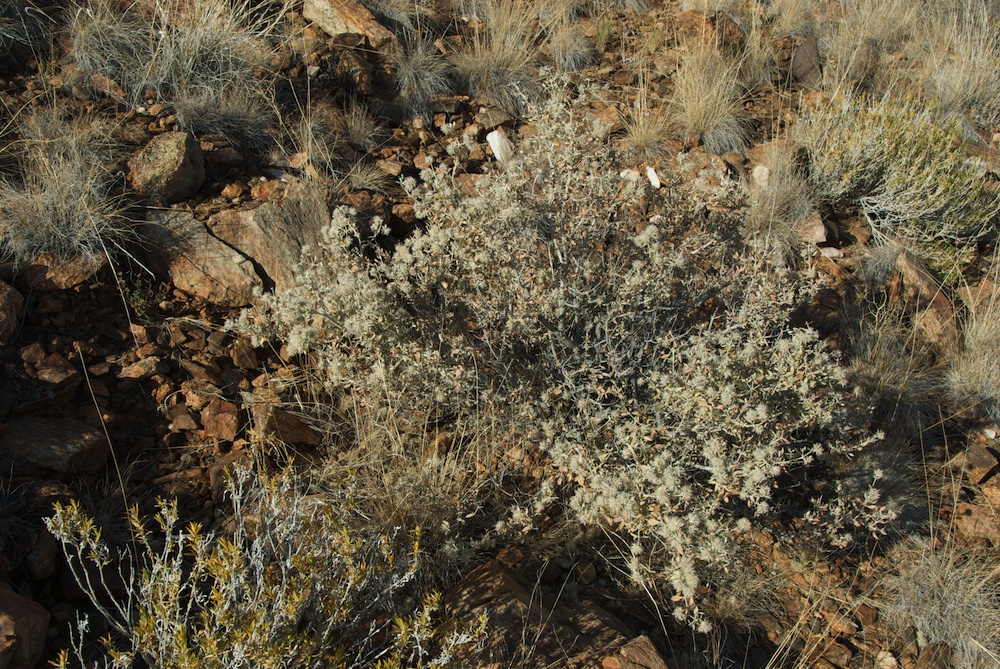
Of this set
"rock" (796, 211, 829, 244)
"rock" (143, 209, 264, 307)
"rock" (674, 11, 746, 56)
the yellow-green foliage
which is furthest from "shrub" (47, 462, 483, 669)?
"rock" (674, 11, 746, 56)

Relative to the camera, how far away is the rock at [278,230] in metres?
3.21

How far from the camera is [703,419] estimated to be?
95.0 inches

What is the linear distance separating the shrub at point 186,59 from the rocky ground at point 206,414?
0.11 m

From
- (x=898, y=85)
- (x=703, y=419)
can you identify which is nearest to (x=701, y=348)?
(x=703, y=419)

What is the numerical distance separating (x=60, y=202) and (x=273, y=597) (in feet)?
6.75

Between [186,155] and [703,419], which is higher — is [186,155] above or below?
above

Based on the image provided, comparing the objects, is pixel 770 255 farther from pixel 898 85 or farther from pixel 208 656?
pixel 898 85

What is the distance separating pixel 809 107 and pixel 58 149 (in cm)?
429

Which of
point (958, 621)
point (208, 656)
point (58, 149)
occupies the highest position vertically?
point (58, 149)

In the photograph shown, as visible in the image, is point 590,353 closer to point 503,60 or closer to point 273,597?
point 273,597

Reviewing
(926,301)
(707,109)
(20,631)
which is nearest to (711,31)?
(707,109)

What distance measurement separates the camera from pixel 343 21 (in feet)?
15.0

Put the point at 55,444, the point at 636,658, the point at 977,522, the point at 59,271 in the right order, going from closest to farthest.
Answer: the point at 636,658, the point at 55,444, the point at 59,271, the point at 977,522

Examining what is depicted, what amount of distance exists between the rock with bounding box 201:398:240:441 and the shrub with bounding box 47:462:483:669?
460mm
